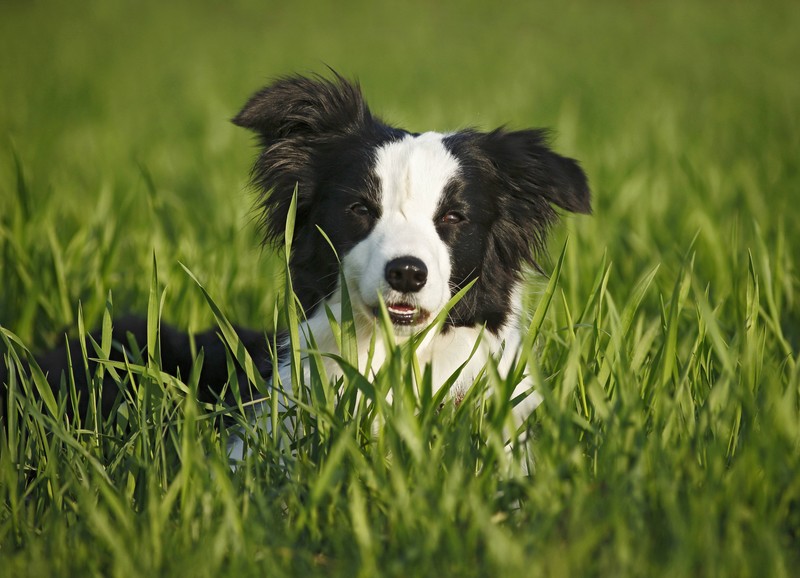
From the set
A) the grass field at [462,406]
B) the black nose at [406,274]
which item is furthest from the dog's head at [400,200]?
the grass field at [462,406]

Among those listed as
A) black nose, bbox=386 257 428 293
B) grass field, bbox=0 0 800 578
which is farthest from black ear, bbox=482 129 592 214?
black nose, bbox=386 257 428 293

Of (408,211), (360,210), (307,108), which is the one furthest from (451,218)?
(307,108)

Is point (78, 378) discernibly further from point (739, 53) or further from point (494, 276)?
point (739, 53)

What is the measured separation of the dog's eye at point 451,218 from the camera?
2.93 m

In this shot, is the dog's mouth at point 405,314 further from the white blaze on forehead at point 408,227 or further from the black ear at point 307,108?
the black ear at point 307,108

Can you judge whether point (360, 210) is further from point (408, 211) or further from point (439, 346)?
point (439, 346)

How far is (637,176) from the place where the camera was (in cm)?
614

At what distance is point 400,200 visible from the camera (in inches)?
114

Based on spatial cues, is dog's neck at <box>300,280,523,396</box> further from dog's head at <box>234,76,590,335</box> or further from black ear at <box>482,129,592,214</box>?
black ear at <box>482,129,592,214</box>

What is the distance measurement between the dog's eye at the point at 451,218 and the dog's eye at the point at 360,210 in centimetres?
24

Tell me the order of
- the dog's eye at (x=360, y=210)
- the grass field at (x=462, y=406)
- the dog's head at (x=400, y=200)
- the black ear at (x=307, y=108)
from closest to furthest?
the grass field at (x=462, y=406)
the dog's head at (x=400, y=200)
the dog's eye at (x=360, y=210)
the black ear at (x=307, y=108)

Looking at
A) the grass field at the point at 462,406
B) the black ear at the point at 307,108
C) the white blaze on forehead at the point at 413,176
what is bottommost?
the grass field at the point at 462,406

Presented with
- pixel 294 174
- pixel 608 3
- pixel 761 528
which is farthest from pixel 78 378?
pixel 608 3

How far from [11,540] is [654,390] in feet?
5.64
